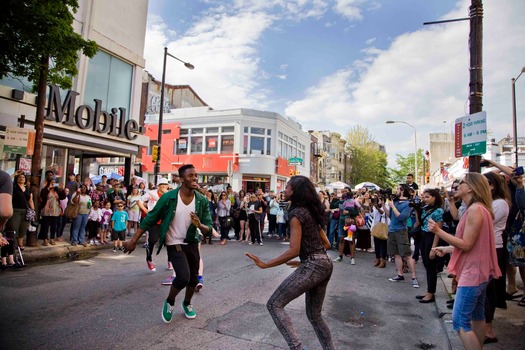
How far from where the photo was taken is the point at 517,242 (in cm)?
484

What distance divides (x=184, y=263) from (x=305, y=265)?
1.90 m

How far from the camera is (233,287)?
6.32 m

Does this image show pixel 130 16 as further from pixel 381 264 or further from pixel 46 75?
pixel 381 264

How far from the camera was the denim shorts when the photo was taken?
3.08m

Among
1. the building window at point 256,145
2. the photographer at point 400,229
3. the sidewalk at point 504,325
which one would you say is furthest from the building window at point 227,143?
the sidewalk at point 504,325

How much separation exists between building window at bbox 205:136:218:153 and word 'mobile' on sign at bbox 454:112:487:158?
27.7 m

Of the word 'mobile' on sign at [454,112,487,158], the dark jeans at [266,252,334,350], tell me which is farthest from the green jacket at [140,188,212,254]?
the word 'mobile' on sign at [454,112,487,158]

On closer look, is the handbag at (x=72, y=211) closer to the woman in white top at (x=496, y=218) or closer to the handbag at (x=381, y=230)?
the handbag at (x=381, y=230)

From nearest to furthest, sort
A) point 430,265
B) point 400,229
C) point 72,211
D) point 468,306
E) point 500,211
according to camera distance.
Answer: point 468,306
point 500,211
point 430,265
point 400,229
point 72,211

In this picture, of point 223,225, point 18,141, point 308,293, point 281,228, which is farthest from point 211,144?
point 308,293

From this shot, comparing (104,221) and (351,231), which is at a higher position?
(351,231)

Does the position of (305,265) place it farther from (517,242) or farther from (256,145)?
(256,145)

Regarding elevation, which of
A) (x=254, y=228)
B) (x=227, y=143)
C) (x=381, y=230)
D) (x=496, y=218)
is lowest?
(x=254, y=228)

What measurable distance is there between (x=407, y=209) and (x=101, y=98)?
47.4ft
